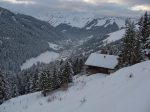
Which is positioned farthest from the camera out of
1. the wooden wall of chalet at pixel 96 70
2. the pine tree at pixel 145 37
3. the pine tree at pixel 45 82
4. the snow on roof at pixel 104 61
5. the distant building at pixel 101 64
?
the wooden wall of chalet at pixel 96 70

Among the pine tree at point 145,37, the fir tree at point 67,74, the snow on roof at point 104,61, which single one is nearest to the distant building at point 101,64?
the snow on roof at point 104,61

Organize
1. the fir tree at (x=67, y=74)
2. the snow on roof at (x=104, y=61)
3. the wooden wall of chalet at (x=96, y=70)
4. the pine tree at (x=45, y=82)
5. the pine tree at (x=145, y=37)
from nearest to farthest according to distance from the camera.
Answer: the pine tree at (x=145, y=37) < the pine tree at (x=45, y=82) < the fir tree at (x=67, y=74) < the snow on roof at (x=104, y=61) < the wooden wall of chalet at (x=96, y=70)

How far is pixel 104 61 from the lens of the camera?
65188mm

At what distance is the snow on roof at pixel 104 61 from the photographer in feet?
208

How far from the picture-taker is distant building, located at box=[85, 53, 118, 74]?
63312 mm

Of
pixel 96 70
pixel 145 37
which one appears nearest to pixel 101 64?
pixel 96 70

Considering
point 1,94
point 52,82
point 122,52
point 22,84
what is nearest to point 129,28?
point 122,52

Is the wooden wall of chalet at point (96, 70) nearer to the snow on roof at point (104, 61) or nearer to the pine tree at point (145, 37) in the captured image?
the snow on roof at point (104, 61)

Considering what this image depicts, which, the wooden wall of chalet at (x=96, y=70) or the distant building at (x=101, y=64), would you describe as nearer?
the distant building at (x=101, y=64)

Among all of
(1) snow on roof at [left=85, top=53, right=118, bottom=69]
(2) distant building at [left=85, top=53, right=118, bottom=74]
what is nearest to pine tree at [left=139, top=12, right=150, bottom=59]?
(2) distant building at [left=85, top=53, right=118, bottom=74]

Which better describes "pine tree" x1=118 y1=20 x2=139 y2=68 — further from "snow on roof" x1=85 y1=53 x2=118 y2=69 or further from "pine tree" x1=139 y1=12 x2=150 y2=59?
"snow on roof" x1=85 y1=53 x2=118 y2=69

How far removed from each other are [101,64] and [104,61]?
129 cm

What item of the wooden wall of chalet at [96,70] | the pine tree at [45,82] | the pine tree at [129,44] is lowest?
the wooden wall of chalet at [96,70]

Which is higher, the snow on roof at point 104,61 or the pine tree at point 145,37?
the pine tree at point 145,37
